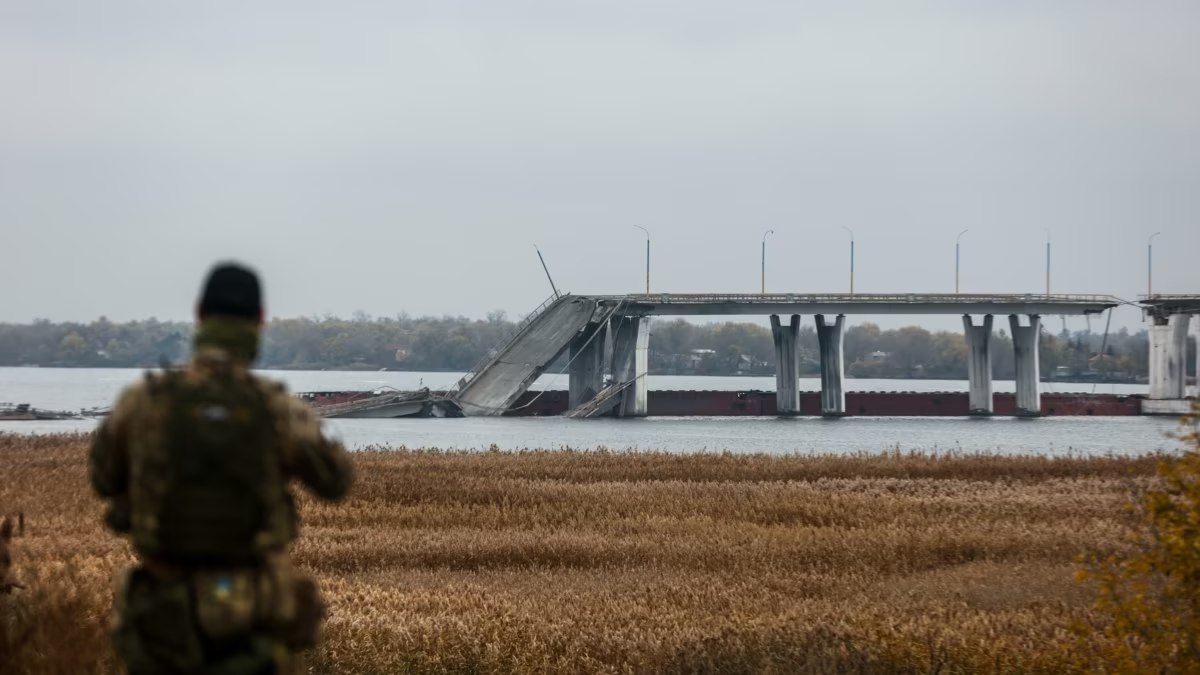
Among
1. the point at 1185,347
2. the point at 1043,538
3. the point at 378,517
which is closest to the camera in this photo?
the point at 1043,538

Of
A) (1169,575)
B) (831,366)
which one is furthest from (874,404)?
(1169,575)

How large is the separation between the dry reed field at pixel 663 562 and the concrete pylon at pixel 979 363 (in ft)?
228

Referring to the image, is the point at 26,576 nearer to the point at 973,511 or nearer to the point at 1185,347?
the point at 973,511

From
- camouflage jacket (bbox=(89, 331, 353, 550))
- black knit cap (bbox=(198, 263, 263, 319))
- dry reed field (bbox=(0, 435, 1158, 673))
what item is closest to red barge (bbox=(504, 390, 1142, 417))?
dry reed field (bbox=(0, 435, 1158, 673))

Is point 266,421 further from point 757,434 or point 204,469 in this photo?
point 757,434

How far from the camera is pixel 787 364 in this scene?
11681cm

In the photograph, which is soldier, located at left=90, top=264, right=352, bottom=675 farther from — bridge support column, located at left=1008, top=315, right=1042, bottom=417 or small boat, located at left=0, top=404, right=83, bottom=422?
bridge support column, located at left=1008, top=315, right=1042, bottom=417

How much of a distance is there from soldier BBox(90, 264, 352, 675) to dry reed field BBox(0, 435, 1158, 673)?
4959 millimetres

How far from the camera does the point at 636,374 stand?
110 metres

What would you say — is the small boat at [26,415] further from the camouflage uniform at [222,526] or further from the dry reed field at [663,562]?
the camouflage uniform at [222,526]

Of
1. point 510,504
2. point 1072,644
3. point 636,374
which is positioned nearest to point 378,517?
point 510,504

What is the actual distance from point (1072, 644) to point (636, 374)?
95451 millimetres

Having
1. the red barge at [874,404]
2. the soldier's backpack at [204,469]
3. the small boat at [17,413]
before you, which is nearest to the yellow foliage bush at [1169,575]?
the soldier's backpack at [204,469]

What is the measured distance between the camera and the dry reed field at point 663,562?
47.6 feet
